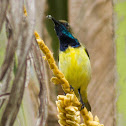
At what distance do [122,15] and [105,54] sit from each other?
0.28 m

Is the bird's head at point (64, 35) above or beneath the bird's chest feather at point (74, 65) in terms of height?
above

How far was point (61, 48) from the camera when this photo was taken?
137 cm

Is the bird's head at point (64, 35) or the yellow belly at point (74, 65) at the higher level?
the bird's head at point (64, 35)

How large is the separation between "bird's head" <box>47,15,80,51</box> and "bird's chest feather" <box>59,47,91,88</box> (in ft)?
0.11

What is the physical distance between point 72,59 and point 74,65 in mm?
29

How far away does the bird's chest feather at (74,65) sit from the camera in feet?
4.31

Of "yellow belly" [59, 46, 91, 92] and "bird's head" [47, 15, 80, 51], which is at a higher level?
"bird's head" [47, 15, 80, 51]

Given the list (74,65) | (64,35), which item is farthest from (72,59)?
(64,35)

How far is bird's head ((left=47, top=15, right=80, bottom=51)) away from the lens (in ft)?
4.48

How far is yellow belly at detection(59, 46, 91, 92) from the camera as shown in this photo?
1.31m

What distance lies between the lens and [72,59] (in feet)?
4.31

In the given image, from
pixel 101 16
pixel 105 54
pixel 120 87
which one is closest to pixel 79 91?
pixel 120 87

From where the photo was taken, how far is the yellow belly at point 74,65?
4.31 ft

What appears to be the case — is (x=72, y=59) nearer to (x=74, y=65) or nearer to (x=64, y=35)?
(x=74, y=65)
